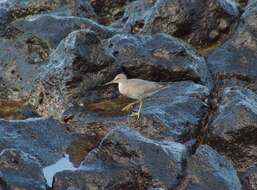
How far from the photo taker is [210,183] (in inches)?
415

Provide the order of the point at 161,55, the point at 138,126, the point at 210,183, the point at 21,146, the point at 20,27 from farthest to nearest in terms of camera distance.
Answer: the point at 20,27 → the point at 161,55 → the point at 138,126 → the point at 21,146 → the point at 210,183

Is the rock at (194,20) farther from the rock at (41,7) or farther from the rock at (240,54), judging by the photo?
the rock at (41,7)

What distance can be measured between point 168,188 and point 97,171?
1110mm

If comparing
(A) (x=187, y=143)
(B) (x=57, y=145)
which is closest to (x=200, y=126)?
(A) (x=187, y=143)

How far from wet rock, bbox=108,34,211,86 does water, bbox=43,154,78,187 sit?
12.6 ft

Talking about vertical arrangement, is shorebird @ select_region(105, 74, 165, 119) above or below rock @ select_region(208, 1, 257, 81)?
above

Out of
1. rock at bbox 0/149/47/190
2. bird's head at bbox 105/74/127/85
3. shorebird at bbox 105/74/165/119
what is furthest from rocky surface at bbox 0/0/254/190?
A: bird's head at bbox 105/74/127/85

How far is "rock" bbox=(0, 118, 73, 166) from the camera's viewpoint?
40.3ft

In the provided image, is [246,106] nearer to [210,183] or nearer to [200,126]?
[200,126]

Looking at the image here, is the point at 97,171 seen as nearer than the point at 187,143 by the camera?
Yes

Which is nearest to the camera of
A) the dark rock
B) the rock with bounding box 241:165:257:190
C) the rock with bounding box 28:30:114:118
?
the rock with bounding box 241:165:257:190

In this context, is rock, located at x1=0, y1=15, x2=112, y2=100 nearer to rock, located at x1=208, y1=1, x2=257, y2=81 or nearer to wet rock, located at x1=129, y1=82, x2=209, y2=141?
rock, located at x1=208, y1=1, x2=257, y2=81

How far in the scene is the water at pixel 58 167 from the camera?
458 inches

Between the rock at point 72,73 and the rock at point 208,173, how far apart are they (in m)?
4.89
